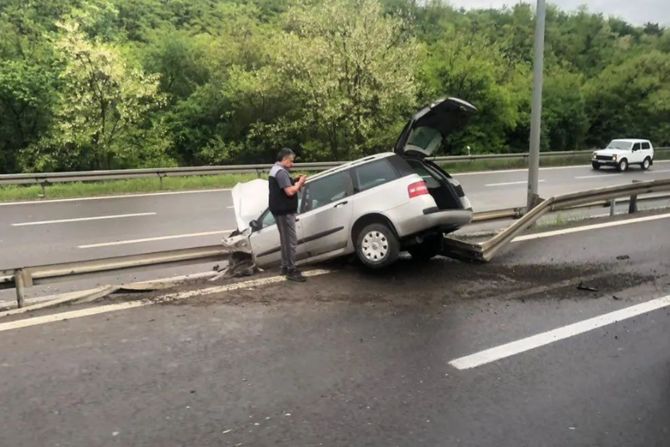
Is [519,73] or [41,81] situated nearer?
[41,81]

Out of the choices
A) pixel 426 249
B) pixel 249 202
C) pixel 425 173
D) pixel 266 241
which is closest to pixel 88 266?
pixel 266 241

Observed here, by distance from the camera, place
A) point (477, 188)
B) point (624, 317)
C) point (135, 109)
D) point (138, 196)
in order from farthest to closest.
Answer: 1. point (135, 109)
2. point (477, 188)
3. point (138, 196)
4. point (624, 317)

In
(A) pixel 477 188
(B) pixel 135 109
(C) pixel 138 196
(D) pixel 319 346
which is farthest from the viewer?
(B) pixel 135 109

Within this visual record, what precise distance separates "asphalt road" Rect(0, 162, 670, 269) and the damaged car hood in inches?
121

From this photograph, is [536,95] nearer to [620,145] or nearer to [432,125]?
[432,125]

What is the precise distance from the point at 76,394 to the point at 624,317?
5.20 metres

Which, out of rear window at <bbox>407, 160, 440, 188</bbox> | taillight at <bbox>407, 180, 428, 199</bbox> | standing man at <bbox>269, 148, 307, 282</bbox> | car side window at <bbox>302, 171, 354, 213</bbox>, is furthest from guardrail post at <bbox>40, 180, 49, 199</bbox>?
taillight at <bbox>407, 180, 428, 199</bbox>

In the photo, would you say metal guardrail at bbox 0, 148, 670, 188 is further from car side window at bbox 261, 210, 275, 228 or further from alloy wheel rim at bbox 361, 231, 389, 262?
alloy wheel rim at bbox 361, 231, 389, 262

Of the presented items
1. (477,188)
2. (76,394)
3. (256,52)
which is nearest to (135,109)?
(256,52)

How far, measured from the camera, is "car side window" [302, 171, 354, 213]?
7977 mm

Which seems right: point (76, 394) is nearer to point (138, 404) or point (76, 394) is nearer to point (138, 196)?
point (138, 404)

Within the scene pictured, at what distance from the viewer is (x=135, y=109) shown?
86.4 feet

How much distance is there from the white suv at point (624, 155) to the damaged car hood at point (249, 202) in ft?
85.5

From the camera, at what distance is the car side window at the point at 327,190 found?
798 cm
